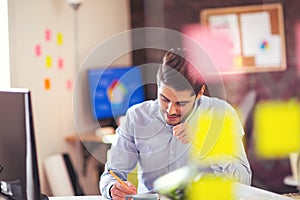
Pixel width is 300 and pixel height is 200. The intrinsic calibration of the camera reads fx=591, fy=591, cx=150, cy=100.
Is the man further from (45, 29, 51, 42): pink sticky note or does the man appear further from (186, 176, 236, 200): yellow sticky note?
(45, 29, 51, 42): pink sticky note

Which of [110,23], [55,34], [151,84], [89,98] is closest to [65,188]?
[89,98]

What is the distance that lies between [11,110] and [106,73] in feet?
8.87

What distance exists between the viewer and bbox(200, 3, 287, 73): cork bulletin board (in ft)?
14.6

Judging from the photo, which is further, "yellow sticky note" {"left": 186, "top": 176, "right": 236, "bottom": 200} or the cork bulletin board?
the cork bulletin board

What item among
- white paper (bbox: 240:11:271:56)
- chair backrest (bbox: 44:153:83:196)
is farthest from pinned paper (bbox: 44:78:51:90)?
white paper (bbox: 240:11:271:56)

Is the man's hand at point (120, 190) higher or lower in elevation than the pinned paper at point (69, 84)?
lower

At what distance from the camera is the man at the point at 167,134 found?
→ 1914mm

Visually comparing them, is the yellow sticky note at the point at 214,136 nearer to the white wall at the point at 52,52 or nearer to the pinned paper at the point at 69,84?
the white wall at the point at 52,52

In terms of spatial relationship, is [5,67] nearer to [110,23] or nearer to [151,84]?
[110,23]

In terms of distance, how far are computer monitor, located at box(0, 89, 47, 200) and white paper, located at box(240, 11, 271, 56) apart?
10.0 ft

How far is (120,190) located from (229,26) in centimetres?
287

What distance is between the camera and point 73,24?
432 cm

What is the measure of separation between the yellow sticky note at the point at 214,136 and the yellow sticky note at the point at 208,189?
15cm

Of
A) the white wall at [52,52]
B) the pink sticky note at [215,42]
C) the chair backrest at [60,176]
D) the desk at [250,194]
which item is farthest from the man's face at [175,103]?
the pink sticky note at [215,42]
